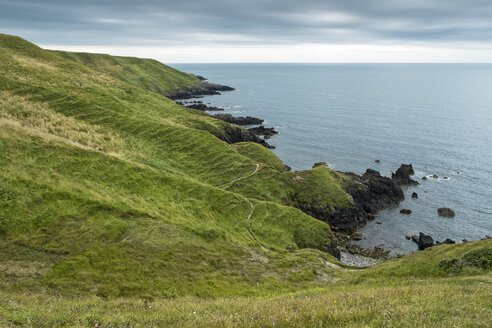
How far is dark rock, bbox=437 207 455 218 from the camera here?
65.3 meters

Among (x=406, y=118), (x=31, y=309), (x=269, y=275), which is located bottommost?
(x=269, y=275)

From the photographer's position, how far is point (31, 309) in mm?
13461

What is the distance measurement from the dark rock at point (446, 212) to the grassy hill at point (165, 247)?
69.7ft

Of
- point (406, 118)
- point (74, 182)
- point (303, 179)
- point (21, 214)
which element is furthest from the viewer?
point (406, 118)

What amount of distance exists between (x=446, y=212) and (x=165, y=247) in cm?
6412

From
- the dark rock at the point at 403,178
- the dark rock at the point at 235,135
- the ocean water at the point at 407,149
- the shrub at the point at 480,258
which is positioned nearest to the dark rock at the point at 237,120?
the ocean water at the point at 407,149

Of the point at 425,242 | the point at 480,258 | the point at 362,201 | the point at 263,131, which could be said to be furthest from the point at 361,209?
the point at 263,131

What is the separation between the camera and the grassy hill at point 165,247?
1312 centimetres

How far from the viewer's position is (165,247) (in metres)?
27.4

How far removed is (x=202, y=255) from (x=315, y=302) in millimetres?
17323

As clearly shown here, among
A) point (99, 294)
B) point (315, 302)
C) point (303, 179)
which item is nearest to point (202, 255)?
point (99, 294)

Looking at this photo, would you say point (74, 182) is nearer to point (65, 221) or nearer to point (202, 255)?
point (65, 221)

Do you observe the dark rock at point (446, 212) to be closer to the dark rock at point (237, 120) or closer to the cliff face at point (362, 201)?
the cliff face at point (362, 201)

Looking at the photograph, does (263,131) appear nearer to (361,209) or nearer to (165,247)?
(361,209)
